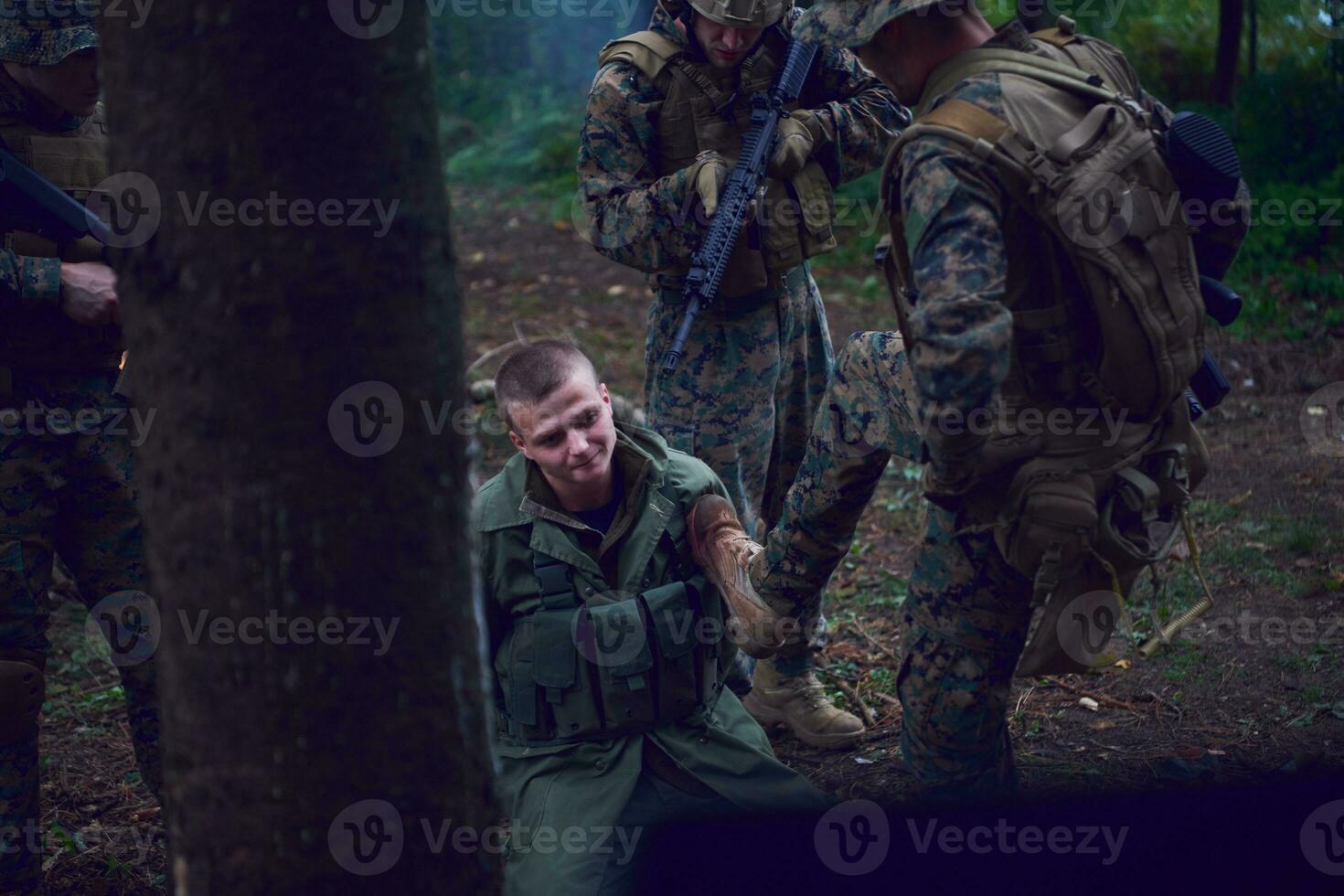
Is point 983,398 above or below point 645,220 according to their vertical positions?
below

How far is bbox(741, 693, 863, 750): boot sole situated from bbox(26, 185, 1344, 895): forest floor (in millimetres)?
39

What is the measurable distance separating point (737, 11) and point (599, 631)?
2.06m

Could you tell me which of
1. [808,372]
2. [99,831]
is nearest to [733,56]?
[808,372]

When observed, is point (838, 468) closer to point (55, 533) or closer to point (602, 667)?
point (602, 667)

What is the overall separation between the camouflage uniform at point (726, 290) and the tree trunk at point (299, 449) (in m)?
2.18

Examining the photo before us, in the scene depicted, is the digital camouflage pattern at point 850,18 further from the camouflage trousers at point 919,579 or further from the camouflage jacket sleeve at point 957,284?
the camouflage trousers at point 919,579

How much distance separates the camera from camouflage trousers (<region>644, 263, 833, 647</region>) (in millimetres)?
4066

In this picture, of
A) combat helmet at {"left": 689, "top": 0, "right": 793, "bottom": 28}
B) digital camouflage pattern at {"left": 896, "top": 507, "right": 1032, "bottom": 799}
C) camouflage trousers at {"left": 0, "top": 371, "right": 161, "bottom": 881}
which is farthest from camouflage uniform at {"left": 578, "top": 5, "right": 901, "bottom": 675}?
camouflage trousers at {"left": 0, "top": 371, "right": 161, "bottom": 881}

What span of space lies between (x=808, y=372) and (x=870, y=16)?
5.75ft

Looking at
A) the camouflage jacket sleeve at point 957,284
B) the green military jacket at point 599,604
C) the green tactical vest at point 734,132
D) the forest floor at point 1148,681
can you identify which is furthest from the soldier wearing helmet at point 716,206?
the camouflage jacket sleeve at point 957,284

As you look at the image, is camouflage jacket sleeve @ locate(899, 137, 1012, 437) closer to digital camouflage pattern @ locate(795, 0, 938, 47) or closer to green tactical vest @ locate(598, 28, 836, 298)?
digital camouflage pattern @ locate(795, 0, 938, 47)

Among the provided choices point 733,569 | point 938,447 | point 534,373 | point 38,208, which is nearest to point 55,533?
point 38,208

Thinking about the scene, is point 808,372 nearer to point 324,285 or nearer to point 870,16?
point 870,16

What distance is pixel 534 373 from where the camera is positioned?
3250mm
